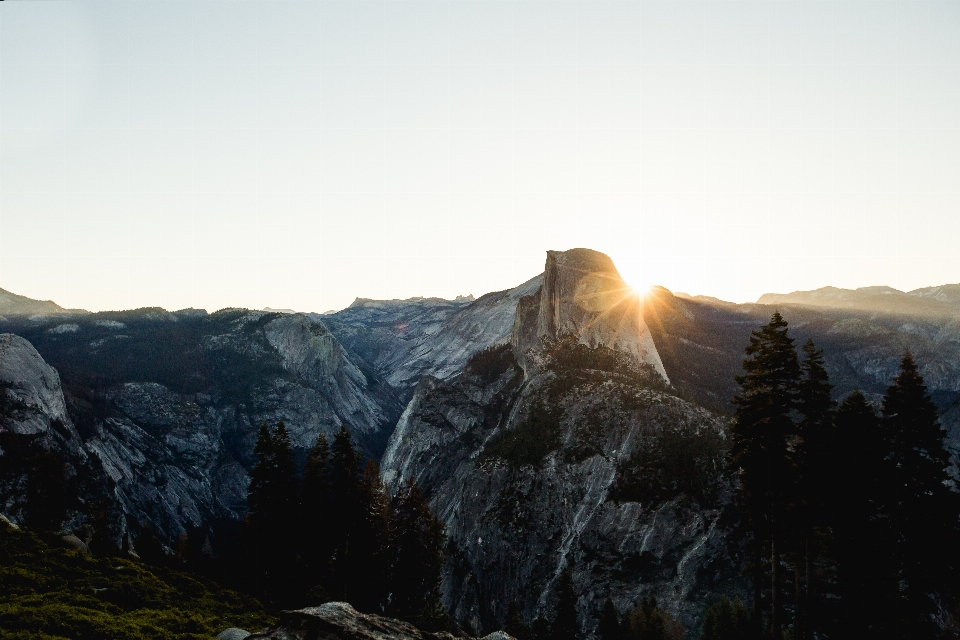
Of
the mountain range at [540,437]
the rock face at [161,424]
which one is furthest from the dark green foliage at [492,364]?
the rock face at [161,424]

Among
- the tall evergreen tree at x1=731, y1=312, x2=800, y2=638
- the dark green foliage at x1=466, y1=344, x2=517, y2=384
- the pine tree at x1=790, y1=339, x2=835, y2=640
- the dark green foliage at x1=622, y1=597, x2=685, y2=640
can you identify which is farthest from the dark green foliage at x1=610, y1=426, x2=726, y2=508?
the dark green foliage at x1=466, y1=344, x2=517, y2=384

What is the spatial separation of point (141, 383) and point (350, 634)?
187776mm

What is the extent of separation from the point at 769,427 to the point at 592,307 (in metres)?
91.1

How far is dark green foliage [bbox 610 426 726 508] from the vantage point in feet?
242

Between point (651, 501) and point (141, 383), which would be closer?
point (651, 501)

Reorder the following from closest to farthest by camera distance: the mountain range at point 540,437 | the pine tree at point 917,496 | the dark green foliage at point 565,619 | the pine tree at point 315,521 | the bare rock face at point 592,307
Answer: the pine tree at point 917,496 < the pine tree at point 315,521 < the dark green foliage at point 565,619 < the mountain range at point 540,437 < the bare rock face at point 592,307

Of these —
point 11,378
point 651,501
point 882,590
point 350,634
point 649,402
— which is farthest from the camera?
point 11,378

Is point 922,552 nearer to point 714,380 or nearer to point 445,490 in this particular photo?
point 445,490

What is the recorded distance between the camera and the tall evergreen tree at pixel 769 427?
3066 centimetres

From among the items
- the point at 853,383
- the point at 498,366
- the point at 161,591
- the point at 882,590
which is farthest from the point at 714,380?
the point at 161,591

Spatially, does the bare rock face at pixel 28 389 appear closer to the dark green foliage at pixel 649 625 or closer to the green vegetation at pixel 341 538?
the green vegetation at pixel 341 538

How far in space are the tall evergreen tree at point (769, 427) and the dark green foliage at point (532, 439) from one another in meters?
54.5

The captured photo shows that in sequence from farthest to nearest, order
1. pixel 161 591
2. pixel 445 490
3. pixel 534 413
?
pixel 445 490
pixel 534 413
pixel 161 591

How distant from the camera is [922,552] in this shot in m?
33.4
